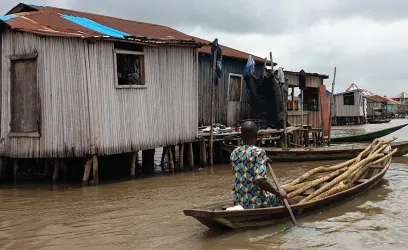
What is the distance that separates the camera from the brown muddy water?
5836mm

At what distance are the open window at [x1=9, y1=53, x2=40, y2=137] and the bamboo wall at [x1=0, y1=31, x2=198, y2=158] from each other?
14 centimetres

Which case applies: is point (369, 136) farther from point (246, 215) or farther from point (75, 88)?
point (246, 215)

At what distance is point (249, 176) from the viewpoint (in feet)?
18.7

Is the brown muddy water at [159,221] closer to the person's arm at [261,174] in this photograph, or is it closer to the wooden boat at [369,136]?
the person's arm at [261,174]

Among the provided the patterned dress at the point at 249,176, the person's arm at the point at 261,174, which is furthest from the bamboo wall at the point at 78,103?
the person's arm at the point at 261,174

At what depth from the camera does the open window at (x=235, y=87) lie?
16.8 meters

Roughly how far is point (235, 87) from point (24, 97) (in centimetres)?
881

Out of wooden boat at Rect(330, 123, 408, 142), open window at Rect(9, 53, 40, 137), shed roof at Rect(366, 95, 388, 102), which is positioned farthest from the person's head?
shed roof at Rect(366, 95, 388, 102)

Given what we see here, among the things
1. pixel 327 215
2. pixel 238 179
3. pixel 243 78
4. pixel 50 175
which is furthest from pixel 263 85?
pixel 238 179

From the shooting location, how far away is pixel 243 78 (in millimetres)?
17391

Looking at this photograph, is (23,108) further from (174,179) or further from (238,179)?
(238,179)

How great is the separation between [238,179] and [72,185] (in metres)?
6.03

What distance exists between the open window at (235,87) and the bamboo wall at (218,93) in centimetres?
17

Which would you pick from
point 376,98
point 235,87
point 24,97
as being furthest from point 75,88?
point 376,98
